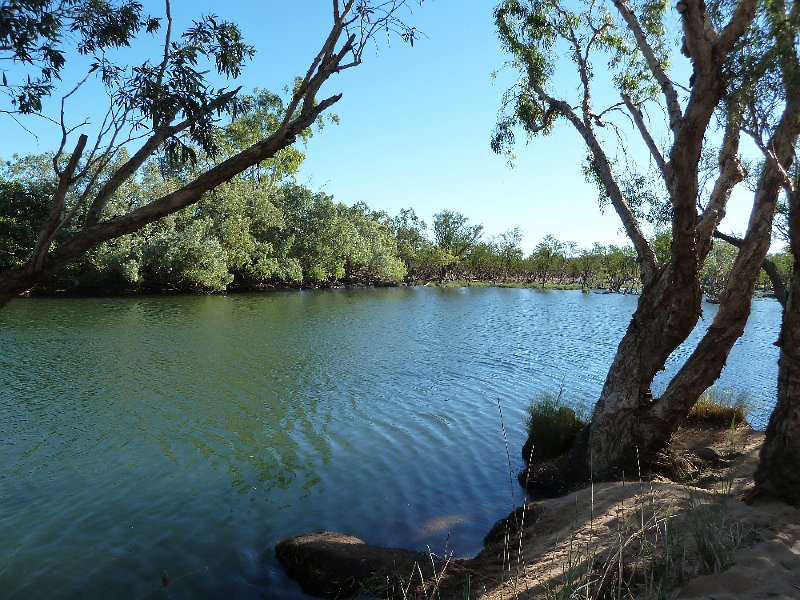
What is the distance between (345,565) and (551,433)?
529cm

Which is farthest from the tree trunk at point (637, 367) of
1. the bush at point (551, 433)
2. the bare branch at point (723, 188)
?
the bush at point (551, 433)

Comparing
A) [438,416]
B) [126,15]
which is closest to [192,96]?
[126,15]

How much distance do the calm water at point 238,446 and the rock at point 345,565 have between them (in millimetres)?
276

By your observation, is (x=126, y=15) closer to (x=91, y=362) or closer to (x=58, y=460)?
(x=58, y=460)

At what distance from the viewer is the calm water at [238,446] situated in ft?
21.4

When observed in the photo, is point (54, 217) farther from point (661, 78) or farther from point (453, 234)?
point (453, 234)

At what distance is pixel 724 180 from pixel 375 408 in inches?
342

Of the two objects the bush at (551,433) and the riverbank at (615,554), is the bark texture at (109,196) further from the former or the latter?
the bush at (551,433)

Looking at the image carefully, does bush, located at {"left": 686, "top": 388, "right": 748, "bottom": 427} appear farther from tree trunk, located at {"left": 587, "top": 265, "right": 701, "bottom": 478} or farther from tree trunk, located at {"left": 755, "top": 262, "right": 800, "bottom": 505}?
tree trunk, located at {"left": 755, "top": 262, "right": 800, "bottom": 505}

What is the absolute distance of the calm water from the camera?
6.51m

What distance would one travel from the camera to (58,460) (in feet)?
30.0

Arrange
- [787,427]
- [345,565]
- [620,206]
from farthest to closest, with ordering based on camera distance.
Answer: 1. [620,206]
2. [345,565]
3. [787,427]

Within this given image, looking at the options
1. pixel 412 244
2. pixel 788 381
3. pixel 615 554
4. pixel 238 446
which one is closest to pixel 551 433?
pixel 788 381

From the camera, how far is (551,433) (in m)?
9.98
